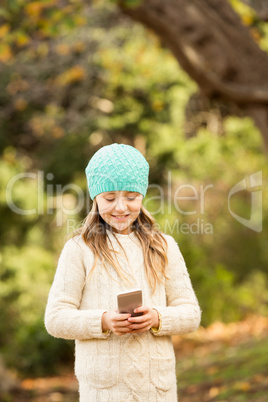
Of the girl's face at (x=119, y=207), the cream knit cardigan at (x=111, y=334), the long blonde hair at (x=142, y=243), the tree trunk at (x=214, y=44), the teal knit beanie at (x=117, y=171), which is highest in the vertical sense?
the tree trunk at (x=214, y=44)

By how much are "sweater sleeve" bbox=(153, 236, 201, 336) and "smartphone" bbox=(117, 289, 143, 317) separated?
0.17m

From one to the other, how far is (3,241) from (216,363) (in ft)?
15.5

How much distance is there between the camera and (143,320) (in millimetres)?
2072

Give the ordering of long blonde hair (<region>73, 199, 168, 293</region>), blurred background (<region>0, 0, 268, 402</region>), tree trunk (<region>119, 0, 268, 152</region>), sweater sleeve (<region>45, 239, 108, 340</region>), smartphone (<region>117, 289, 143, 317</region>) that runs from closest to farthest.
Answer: smartphone (<region>117, 289, 143, 317</region>) → sweater sleeve (<region>45, 239, 108, 340</region>) → long blonde hair (<region>73, 199, 168, 293</region>) → tree trunk (<region>119, 0, 268, 152</region>) → blurred background (<region>0, 0, 268, 402</region>)

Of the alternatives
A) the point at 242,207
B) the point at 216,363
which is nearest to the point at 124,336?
the point at 216,363

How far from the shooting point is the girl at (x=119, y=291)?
2162 mm

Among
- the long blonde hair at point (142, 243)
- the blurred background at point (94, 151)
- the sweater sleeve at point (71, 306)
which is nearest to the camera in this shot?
the sweater sleeve at point (71, 306)

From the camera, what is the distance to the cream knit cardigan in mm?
2162

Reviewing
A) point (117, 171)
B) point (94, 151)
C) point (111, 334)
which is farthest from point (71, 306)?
point (94, 151)

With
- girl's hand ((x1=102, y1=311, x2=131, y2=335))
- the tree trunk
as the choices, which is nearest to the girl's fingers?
girl's hand ((x1=102, y1=311, x2=131, y2=335))

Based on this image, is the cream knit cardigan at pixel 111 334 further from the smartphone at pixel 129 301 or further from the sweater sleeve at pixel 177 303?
the smartphone at pixel 129 301

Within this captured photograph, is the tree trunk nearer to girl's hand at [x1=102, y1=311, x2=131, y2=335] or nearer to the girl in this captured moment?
the girl

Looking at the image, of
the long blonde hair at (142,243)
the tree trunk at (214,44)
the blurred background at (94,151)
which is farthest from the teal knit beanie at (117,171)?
the blurred background at (94,151)

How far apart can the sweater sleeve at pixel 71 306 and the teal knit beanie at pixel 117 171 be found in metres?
0.25
